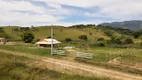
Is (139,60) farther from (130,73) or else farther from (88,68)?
(88,68)

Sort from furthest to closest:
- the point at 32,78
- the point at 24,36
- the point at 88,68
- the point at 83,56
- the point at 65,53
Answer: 1. the point at 24,36
2. the point at 65,53
3. the point at 83,56
4. the point at 88,68
5. the point at 32,78

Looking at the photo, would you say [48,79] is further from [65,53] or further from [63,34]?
[63,34]

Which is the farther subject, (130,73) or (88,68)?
(88,68)

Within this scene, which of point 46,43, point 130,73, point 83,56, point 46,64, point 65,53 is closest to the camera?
point 130,73

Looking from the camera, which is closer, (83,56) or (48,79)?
(48,79)

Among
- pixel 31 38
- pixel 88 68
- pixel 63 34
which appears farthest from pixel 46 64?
pixel 63 34

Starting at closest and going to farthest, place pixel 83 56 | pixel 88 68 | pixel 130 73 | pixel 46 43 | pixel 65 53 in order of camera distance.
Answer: pixel 130 73 < pixel 88 68 < pixel 83 56 < pixel 65 53 < pixel 46 43

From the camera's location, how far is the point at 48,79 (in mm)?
19609

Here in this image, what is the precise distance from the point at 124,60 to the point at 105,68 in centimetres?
277

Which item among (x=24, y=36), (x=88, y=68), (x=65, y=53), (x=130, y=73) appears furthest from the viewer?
(x=24, y=36)

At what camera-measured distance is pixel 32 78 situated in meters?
18.8

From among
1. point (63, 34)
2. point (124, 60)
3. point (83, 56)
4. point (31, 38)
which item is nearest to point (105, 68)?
point (124, 60)

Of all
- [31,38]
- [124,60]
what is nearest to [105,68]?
[124,60]

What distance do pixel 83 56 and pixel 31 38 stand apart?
206 feet
